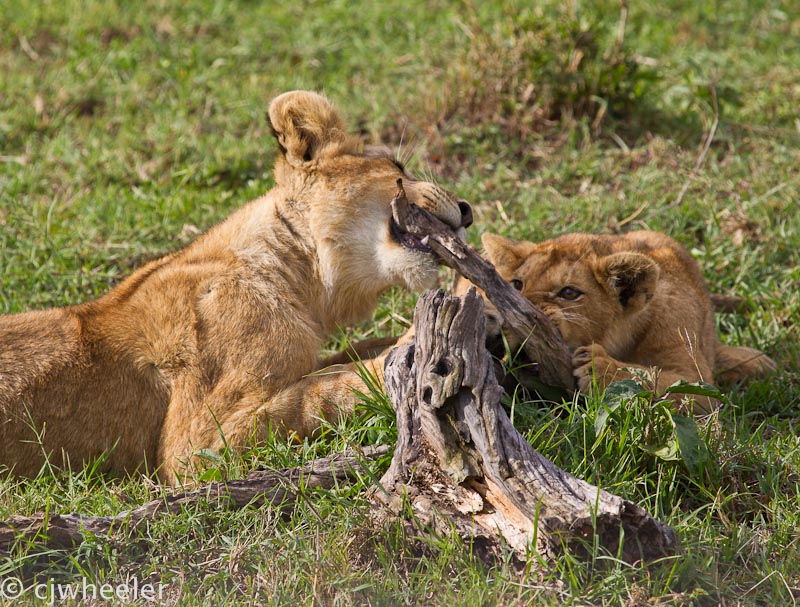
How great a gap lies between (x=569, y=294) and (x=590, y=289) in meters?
0.12

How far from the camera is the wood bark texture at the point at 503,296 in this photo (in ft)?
14.9

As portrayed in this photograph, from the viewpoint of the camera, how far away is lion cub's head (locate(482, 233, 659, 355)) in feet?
16.4

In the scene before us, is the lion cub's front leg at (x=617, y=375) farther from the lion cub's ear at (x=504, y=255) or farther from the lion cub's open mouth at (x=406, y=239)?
the lion cub's open mouth at (x=406, y=239)

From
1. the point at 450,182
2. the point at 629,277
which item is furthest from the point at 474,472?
the point at 450,182

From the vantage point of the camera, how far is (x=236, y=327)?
4.57 metres

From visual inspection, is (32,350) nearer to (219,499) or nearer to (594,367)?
(219,499)


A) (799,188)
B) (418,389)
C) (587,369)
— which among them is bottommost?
(799,188)

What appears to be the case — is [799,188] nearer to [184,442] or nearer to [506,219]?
[506,219]

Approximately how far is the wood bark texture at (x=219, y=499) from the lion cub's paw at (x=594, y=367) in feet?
3.33

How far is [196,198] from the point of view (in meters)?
7.13

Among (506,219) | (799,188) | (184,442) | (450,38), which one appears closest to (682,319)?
(506,219)

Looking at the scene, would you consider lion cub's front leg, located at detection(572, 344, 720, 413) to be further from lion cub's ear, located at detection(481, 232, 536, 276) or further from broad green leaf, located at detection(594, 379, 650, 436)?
lion cub's ear, located at detection(481, 232, 536, 276)

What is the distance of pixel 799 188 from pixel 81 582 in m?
5.48

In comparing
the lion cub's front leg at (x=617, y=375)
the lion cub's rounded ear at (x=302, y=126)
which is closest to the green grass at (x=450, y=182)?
the lion cub's front leg at (x=617, y=375)
